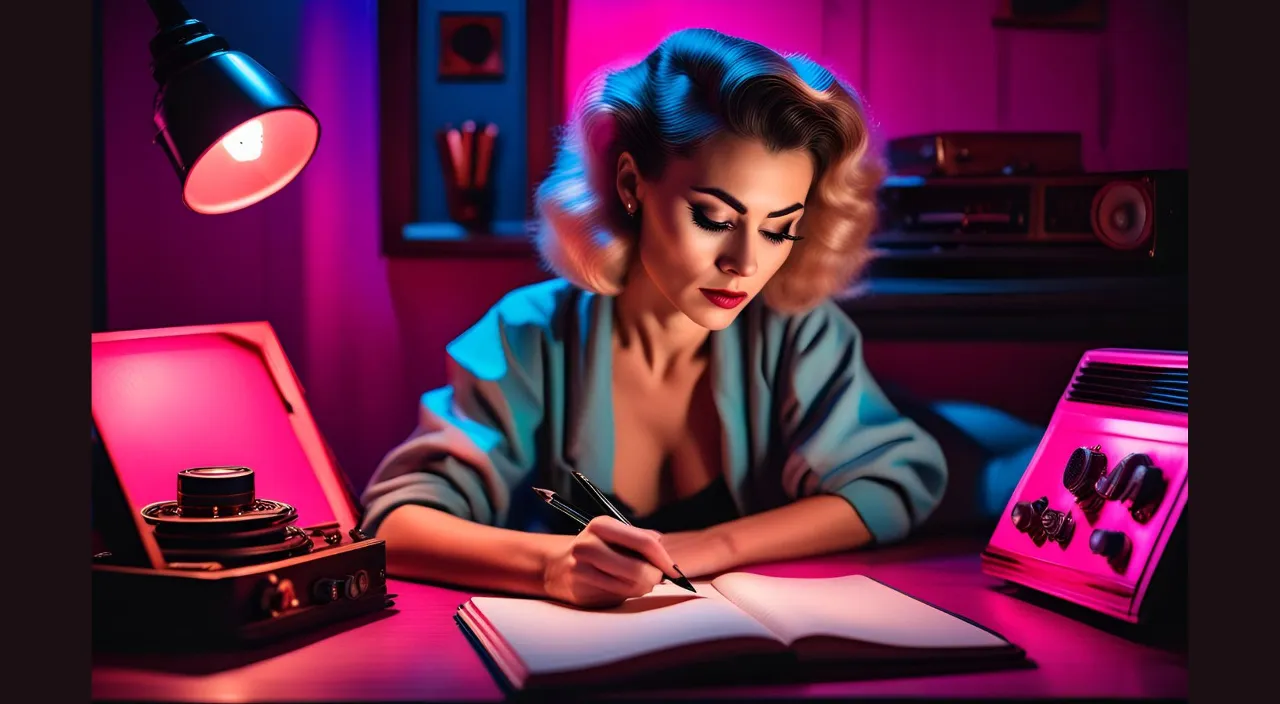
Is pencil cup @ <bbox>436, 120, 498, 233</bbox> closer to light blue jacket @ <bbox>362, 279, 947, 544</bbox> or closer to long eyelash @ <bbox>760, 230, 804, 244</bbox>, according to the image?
light blue jacket @ <bbox>362, 279, 947, 544</bbox>

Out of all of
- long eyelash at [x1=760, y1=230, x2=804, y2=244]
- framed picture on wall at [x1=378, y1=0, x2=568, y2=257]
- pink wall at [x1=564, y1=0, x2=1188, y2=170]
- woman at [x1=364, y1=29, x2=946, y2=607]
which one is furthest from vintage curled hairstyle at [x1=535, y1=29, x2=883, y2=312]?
pink wall at [x1=564, y1=0, x2=1188, y2=170]

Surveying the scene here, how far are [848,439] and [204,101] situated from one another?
2.90 ft

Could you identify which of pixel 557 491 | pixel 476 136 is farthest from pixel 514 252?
pixel 557 491

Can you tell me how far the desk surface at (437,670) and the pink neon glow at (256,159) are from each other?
1.68 ft

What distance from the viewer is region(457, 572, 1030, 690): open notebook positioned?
2.95 ft

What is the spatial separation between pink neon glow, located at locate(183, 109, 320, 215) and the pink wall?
0.53 meters

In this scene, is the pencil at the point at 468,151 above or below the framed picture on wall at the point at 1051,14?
below

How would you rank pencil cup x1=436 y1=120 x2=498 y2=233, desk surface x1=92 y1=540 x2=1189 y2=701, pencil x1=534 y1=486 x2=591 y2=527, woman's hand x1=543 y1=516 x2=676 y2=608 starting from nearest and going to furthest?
desk surface x1=92 y1=540 x2=1189 y2=701 < woman's hand x1=543 y1=516 x2=676 y2=608 < pencil x1=534 y1=486 x2=591 y2=527 < pencil cup x1=436 y1=120 x2=498 y2=233

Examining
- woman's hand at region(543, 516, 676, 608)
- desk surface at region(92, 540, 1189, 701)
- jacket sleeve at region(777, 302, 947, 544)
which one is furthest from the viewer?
jacket sleeve at region(777, 302, 947, 544)

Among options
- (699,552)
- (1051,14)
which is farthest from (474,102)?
(1051,14)

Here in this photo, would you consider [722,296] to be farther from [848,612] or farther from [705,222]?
[848,612]

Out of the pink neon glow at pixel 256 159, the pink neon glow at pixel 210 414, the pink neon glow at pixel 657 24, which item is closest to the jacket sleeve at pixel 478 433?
the pink neon glow at pixel 210 414

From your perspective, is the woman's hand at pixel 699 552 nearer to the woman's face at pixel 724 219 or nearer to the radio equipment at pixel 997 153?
the woman's face at pixel 724 219

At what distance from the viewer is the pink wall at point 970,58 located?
5.56 feet
